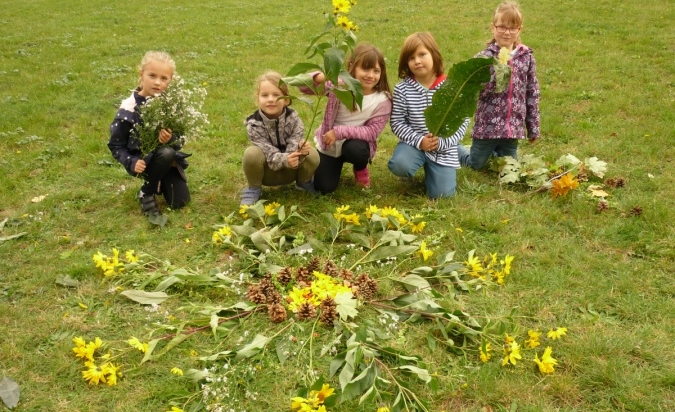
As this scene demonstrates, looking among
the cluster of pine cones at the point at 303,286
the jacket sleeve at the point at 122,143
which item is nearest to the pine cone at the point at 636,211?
the cluster of pine cones at the point at 303,286

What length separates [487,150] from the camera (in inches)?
179

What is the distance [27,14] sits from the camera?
48.0 feet

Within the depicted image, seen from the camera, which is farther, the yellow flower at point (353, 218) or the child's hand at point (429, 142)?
the child's hand at point (429, 142)

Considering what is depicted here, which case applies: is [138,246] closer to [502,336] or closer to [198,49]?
[502,336]

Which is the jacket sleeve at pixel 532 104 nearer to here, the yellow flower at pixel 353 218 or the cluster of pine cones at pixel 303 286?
the yellow flower at pixel 353 218

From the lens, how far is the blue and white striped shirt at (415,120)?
4.11 meters

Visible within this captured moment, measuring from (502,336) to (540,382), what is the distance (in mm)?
260

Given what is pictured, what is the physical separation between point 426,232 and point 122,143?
2224 mm

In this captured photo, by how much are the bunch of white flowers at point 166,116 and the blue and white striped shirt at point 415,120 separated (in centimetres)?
150

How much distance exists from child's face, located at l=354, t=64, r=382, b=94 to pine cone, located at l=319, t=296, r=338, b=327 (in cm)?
177

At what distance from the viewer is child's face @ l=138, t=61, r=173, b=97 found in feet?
12.6

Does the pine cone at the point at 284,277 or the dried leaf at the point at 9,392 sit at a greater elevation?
the pine cone at the point at 284,277

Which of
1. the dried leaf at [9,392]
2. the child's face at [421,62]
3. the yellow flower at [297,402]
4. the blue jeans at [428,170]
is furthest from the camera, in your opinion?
the blue jeans at [428,170]

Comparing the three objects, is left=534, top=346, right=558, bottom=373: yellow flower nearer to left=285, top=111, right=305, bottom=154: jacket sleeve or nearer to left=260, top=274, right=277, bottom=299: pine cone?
left=260, top=274, right=277, bottom=299: pine cone
